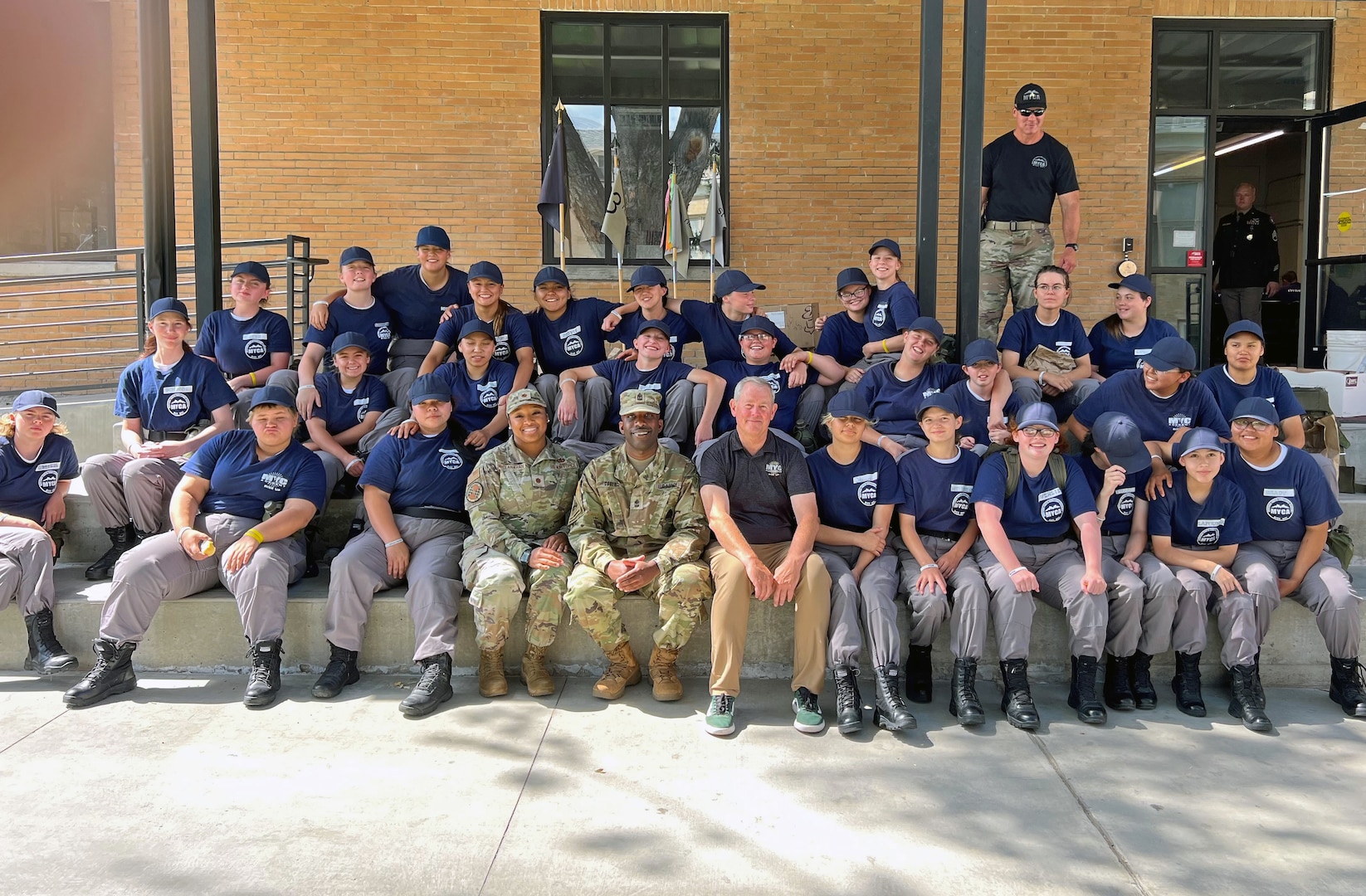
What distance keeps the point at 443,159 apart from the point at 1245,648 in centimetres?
849

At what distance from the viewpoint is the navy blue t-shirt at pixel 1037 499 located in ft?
16.5

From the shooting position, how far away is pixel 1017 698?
182 inches

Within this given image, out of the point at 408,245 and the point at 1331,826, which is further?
the point at 408,245

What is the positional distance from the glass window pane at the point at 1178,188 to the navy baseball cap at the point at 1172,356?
5892mm

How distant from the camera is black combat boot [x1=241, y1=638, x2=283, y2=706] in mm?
4746

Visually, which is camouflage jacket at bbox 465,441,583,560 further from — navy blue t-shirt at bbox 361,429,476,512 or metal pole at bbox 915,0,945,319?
metal pole at bbox 915,0,945,319

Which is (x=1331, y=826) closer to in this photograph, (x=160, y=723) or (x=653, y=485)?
(x=653, y=485)

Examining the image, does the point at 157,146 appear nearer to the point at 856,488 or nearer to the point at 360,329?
the point at 360,329

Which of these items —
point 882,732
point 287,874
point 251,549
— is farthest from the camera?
point 251,549

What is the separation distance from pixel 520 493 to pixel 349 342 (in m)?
1.95

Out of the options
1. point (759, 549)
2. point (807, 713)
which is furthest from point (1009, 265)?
point (807, 713)

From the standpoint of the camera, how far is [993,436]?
573 cm

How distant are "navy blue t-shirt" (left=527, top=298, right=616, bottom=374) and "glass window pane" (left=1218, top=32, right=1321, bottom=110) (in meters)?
7.68

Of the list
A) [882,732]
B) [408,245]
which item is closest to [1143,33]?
[408,245]
